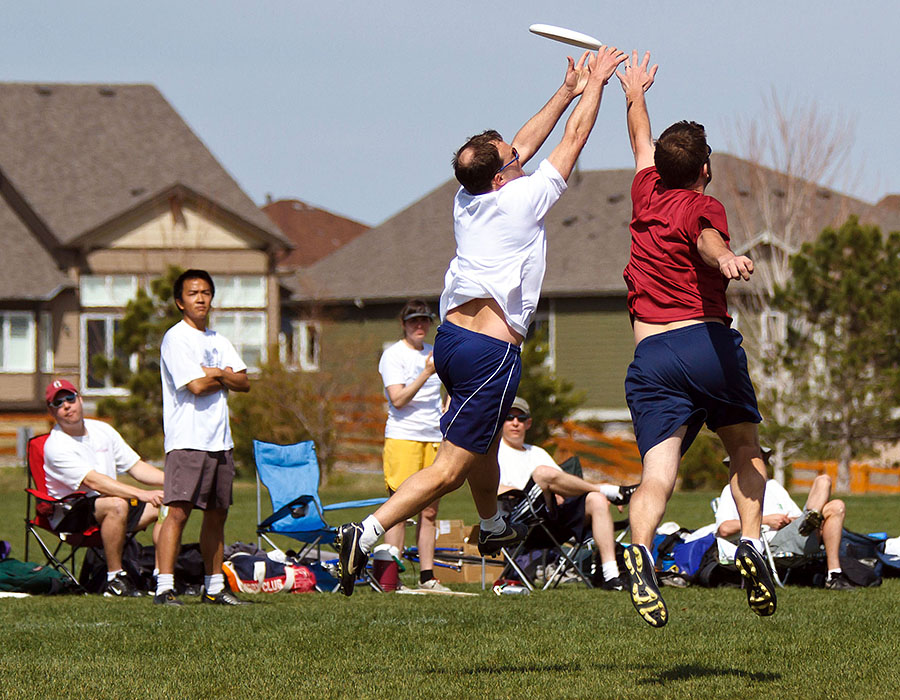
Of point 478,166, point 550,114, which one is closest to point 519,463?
point 550,114

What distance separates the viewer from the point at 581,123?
613 centimetres

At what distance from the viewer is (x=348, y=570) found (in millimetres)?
5887

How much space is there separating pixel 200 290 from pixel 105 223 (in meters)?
28.4

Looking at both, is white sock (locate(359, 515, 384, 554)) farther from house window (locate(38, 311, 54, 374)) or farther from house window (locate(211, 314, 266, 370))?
house window (locate(38, 311, 54, 374))

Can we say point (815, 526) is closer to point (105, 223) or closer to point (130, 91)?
point (105, 223)

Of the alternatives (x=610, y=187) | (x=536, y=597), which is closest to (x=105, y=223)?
(x=610, y=187)

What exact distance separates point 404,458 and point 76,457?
2496 mm

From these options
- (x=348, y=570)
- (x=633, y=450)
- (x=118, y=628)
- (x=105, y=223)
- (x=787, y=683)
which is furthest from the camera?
(x=105, y=223)

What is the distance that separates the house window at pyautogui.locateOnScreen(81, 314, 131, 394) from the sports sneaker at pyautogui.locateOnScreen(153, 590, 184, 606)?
2834 cm

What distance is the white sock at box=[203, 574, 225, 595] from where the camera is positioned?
8.98 m

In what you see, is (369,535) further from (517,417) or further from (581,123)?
(517,417)

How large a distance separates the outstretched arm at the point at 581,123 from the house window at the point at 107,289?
1241 inches

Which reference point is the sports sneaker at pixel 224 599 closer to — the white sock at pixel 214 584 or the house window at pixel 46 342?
the white sock at pixel 214 584

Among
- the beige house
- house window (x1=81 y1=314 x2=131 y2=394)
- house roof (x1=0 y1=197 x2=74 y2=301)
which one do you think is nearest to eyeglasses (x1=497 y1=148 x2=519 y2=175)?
the beige house
